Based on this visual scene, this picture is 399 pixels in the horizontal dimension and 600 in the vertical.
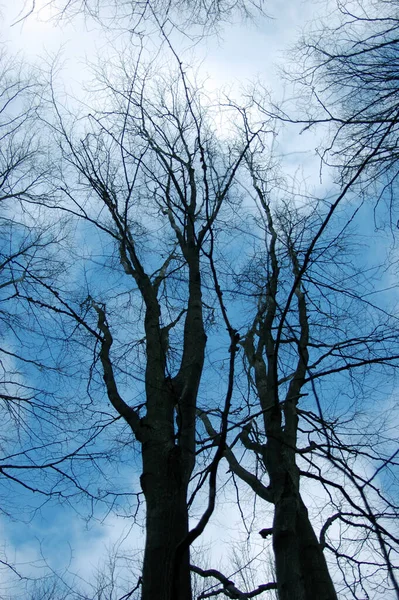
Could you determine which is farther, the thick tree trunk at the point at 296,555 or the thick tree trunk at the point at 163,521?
the thick tree trunk at the point at 296,555

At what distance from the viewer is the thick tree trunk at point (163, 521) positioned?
2459 millimetres

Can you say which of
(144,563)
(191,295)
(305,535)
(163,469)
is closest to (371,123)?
(191,295)

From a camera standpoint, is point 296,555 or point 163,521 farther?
point 296,555

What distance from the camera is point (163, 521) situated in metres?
2.73

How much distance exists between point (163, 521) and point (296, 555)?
140 cm

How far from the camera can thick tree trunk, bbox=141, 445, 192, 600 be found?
246 cm

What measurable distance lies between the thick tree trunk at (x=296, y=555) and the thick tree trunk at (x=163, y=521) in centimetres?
118

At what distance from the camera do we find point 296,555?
11.9ft

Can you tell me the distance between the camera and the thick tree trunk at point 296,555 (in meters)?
3.48

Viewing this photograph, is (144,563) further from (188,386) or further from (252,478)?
(252,478)

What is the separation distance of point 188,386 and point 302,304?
2.59 metres

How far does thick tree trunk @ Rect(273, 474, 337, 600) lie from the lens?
3.48 metres

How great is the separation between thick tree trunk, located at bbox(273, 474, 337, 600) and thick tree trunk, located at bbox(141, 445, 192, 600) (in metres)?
1.18

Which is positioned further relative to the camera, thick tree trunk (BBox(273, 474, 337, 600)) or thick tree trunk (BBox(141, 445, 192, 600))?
thick tree trunk (BBox(273, 474, 337, 600))
